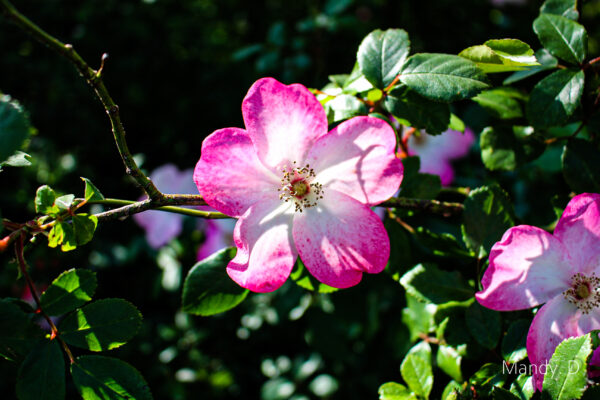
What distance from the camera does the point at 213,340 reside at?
6.48 feet

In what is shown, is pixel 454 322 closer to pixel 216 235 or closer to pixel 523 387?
pixel 523 387

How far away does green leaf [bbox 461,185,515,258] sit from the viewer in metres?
0.86

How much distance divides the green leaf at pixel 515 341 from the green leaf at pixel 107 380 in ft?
1.80

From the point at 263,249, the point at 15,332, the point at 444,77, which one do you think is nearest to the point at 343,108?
the point at 444,77

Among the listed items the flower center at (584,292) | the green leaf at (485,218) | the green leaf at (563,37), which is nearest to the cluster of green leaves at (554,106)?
the green leaf at (563,37)

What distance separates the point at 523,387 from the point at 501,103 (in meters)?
0.52

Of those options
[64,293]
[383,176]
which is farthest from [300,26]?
[64,293]

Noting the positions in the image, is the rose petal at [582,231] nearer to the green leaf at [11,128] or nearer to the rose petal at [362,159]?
the rose petal at [362,159]

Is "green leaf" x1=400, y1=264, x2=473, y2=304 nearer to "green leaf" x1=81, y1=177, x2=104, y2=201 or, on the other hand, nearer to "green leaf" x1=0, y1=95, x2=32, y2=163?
"green leaf" x1=81, y1=177, x2=104, y2=201

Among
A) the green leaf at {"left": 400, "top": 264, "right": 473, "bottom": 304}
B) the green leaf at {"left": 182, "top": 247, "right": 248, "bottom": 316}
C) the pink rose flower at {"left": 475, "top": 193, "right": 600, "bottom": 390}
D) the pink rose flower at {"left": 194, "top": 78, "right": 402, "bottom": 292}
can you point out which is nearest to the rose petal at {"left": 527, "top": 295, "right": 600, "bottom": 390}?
the pink rose flower at {"left": 475, "top": 193, "right": 600, "bottom": 390}

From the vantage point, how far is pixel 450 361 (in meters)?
0.92

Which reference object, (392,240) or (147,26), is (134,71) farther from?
(392,240)

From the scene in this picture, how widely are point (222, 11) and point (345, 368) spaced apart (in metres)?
1.64

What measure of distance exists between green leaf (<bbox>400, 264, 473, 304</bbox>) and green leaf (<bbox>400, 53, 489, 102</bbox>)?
30 centimetres
